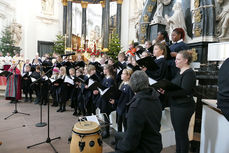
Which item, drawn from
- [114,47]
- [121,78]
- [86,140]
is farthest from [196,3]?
[114,47]

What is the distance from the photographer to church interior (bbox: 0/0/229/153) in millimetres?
1584

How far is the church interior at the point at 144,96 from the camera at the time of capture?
1.58 m

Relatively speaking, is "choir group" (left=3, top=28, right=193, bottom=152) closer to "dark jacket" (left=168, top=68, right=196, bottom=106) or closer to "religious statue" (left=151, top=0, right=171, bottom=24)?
"dark jacket" (left=168, top=68, right=196, bottom=106)

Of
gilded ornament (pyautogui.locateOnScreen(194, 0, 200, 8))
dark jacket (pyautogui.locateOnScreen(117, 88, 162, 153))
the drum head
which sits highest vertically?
gilded ornament (pyautogui.locateOnScreen(194, 0, 200, 8))

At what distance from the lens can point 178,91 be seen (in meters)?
2.05

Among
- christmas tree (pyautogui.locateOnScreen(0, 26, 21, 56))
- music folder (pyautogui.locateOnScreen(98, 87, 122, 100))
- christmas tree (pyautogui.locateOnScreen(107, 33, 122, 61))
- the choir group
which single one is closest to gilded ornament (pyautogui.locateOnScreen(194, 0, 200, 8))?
the choir group

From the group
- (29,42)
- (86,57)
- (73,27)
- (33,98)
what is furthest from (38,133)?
(73,27)

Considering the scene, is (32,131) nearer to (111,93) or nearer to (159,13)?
(111,93)

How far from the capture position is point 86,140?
204 centimetres

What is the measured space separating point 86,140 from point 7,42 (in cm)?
1237

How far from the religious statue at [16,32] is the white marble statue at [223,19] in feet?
43.5

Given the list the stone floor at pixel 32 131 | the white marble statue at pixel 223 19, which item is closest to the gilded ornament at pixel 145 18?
the white marble statue at pixel 223 19

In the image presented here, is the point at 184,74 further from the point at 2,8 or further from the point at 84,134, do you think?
the point at 2,8

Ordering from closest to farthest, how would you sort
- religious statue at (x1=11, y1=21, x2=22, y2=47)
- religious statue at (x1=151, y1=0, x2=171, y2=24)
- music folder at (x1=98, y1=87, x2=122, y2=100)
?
music folder at (x1=98, y1=87, x2=122, y2=100) → religious statue at (x1=151, y1=0, x2=171, y2=24) → religious statue at (x1=11, y1=21, x2=22, y2=47)
